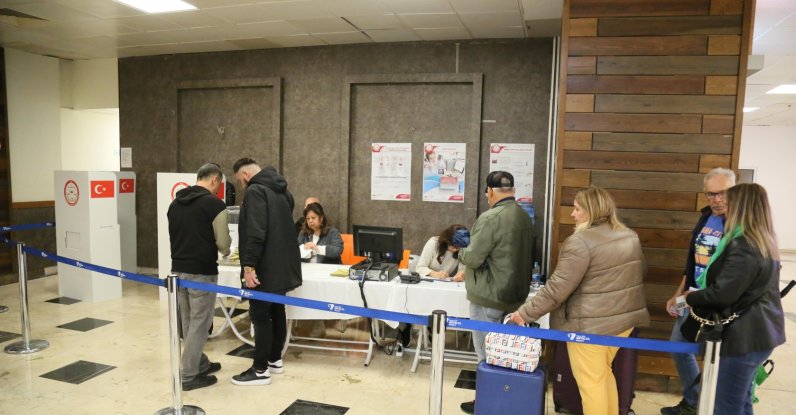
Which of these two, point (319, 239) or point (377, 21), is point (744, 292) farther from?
point (377, 21)

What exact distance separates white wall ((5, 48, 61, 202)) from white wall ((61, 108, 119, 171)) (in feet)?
1.03

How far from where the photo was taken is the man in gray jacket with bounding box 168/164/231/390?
347cm

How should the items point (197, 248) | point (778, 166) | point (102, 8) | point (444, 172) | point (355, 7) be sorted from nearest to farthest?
point (197, 248) < point (355, 7) < point (102, 8) < point (444, 172) < point (778, 166)

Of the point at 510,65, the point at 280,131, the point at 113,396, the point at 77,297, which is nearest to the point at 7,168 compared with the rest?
the point at 77,297

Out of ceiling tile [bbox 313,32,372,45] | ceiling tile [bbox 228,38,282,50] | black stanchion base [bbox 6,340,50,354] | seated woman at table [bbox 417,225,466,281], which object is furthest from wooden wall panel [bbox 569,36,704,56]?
black stanchion base [bbox 6,340,50,354]

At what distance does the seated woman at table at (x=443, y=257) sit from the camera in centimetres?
432

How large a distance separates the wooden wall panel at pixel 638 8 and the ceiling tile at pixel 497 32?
1.73 m

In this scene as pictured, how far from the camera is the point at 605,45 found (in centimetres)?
352

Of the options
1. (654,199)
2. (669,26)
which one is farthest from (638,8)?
(654,199)

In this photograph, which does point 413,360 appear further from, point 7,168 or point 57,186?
point 7,168

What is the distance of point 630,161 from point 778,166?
10821mm

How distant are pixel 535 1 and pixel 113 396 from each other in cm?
434

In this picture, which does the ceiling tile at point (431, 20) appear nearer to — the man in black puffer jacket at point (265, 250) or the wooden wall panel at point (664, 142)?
the wooden wall panel at point (664, 142)

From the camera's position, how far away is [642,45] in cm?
349
